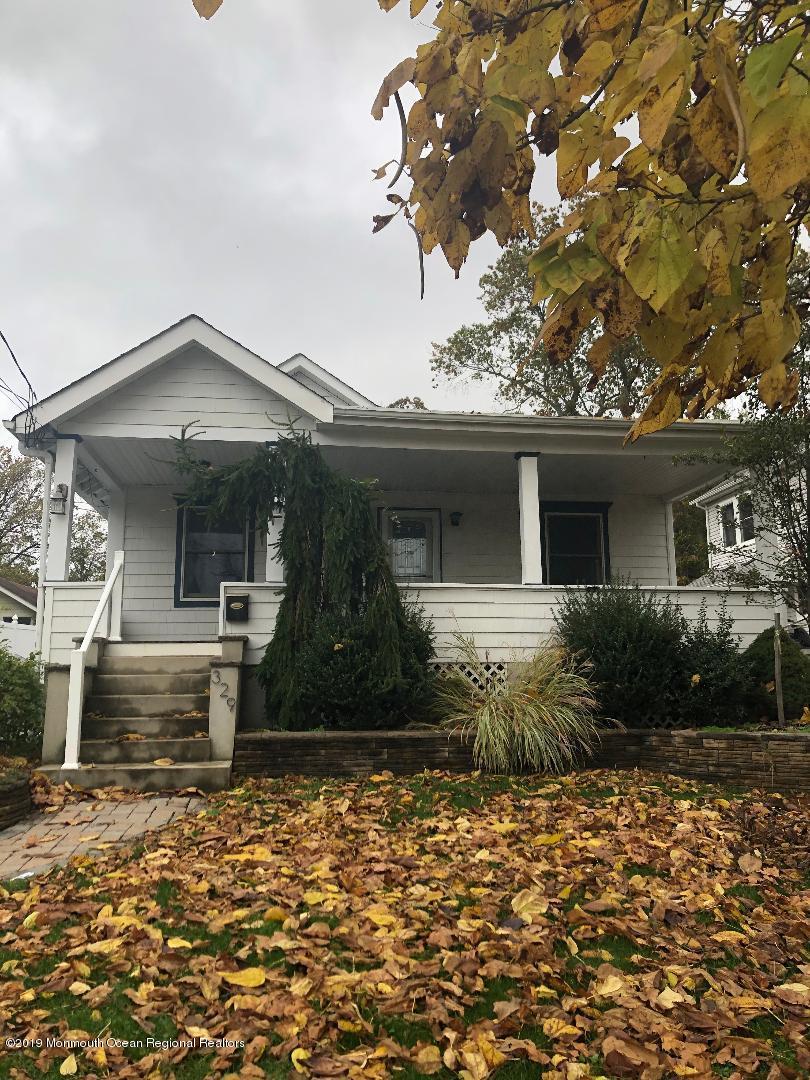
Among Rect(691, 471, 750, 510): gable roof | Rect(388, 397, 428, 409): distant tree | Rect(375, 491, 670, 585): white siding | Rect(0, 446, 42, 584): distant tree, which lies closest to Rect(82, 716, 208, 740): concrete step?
Rect(375, 491, 670, 585): white siding

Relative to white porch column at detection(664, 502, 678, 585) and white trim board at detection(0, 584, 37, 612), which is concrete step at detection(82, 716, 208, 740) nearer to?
white porch column at detection(664, 502, 678, 585)

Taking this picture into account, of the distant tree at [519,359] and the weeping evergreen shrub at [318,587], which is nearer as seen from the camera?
the weeping evergreen shrub at [318,587]

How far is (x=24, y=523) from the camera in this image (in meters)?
36.8

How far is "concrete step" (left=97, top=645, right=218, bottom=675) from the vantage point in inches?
335

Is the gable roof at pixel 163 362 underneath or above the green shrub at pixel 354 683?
above

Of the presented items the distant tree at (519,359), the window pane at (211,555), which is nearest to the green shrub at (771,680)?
the window pane at (211,555)

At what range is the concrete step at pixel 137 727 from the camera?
24.8ft

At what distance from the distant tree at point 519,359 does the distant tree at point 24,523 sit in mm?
19503

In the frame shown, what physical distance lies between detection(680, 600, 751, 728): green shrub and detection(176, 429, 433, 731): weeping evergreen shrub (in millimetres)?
2715

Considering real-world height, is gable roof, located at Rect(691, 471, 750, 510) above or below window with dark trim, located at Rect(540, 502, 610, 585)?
above

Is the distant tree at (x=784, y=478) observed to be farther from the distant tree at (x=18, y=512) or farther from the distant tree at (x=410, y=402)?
the distant tree at (x=18, y=512)

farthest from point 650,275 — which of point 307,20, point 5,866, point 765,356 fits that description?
point 5,866

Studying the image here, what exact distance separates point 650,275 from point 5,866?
486cm

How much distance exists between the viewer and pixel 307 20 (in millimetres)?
2477
